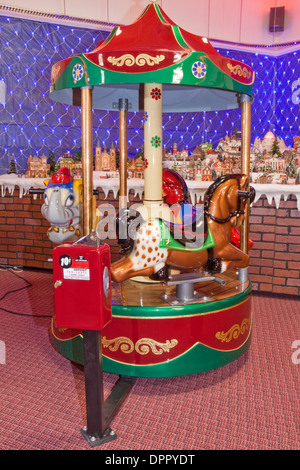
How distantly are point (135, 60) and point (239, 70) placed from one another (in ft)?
1.88

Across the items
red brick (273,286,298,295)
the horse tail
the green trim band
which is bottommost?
red brick (273,286,298,295)

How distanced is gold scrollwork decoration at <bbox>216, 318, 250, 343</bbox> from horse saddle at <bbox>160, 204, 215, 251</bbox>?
1.59ft

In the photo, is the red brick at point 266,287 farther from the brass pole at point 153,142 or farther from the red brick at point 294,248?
the brass pole at point 153,142

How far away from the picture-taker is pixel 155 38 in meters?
2.14

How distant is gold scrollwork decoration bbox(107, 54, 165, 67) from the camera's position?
1911 mm

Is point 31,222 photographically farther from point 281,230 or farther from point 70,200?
point 281,230

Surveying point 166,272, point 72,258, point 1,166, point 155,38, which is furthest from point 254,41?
point 72,258

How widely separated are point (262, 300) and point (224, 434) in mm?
1989

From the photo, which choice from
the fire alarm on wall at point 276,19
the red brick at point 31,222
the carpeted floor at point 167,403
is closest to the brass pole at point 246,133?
the carpeted floor at point 167,403

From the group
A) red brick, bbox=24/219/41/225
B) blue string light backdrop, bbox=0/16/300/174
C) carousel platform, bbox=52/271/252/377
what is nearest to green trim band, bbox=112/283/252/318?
carousel platform, bbox=52/271/252/377

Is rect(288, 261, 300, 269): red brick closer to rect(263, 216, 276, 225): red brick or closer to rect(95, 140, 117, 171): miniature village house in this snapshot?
rect(263, 216, 276, 225): red brick

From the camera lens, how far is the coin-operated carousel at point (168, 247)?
6.43 feet

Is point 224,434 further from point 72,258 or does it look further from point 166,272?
point 72,258

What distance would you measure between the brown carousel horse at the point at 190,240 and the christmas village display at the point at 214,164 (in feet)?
5.30
